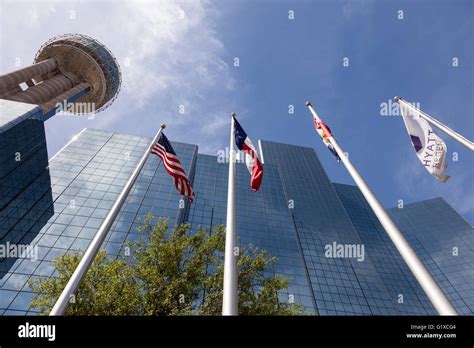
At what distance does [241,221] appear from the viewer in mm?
68812

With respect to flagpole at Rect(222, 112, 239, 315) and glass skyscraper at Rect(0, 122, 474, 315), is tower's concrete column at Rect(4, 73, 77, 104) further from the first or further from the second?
flagpole at Rect(222, 112, 239, 315)

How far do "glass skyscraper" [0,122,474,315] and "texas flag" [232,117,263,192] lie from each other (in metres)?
31.1

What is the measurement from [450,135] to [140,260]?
728 inches

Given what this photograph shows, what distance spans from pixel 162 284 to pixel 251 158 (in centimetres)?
842

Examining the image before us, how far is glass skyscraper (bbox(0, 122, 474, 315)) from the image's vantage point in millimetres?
45688

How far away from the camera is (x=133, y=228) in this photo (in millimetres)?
52438

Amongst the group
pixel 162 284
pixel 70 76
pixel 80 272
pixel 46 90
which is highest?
pixel 70 76

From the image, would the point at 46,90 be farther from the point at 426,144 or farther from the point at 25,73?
the point at 426,144

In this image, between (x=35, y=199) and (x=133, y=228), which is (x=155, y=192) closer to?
(x=133, y=228)

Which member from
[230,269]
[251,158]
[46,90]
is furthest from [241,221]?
[230,269]

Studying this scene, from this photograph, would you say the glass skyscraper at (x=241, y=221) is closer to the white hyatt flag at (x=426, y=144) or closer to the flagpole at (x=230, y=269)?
the flagpole at (x=230, y=269)

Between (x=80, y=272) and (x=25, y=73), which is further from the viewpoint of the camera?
(x=25, y=73)

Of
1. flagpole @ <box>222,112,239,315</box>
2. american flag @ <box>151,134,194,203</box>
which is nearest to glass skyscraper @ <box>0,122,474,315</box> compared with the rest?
american flag @ <box>151,134,194,203</box>
